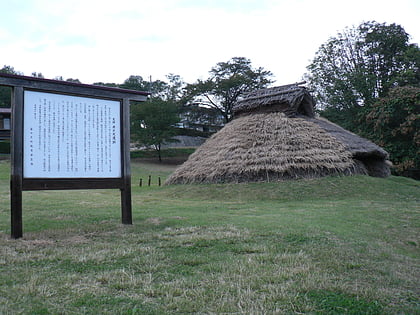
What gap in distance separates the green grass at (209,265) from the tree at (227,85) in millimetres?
33036

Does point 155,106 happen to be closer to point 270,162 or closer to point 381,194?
point 270,162

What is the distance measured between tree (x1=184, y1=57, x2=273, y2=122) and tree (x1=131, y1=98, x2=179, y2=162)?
3.78 meters

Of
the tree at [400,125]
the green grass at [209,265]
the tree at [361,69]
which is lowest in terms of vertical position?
the green grass at [209,265]

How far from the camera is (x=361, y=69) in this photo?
3200cm

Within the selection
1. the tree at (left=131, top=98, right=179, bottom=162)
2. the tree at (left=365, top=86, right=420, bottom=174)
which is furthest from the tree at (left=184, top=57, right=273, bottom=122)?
the tree at (left=365, top=86, right=420, bottom=174)

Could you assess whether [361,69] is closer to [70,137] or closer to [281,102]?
[281,102]

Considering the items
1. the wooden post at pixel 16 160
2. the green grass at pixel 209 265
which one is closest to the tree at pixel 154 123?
the green grass at pixel 209 265

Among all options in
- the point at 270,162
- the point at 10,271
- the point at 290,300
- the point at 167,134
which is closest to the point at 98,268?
the point at 10,271

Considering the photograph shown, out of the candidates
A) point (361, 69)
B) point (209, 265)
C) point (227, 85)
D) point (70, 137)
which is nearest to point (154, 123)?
point (227, 85)

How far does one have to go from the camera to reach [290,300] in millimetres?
3137

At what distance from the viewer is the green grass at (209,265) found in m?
3.12

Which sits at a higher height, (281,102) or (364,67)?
(364,67)

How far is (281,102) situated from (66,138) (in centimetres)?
1321

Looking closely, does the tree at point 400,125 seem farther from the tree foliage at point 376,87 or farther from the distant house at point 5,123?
the distant house at point 5,123
